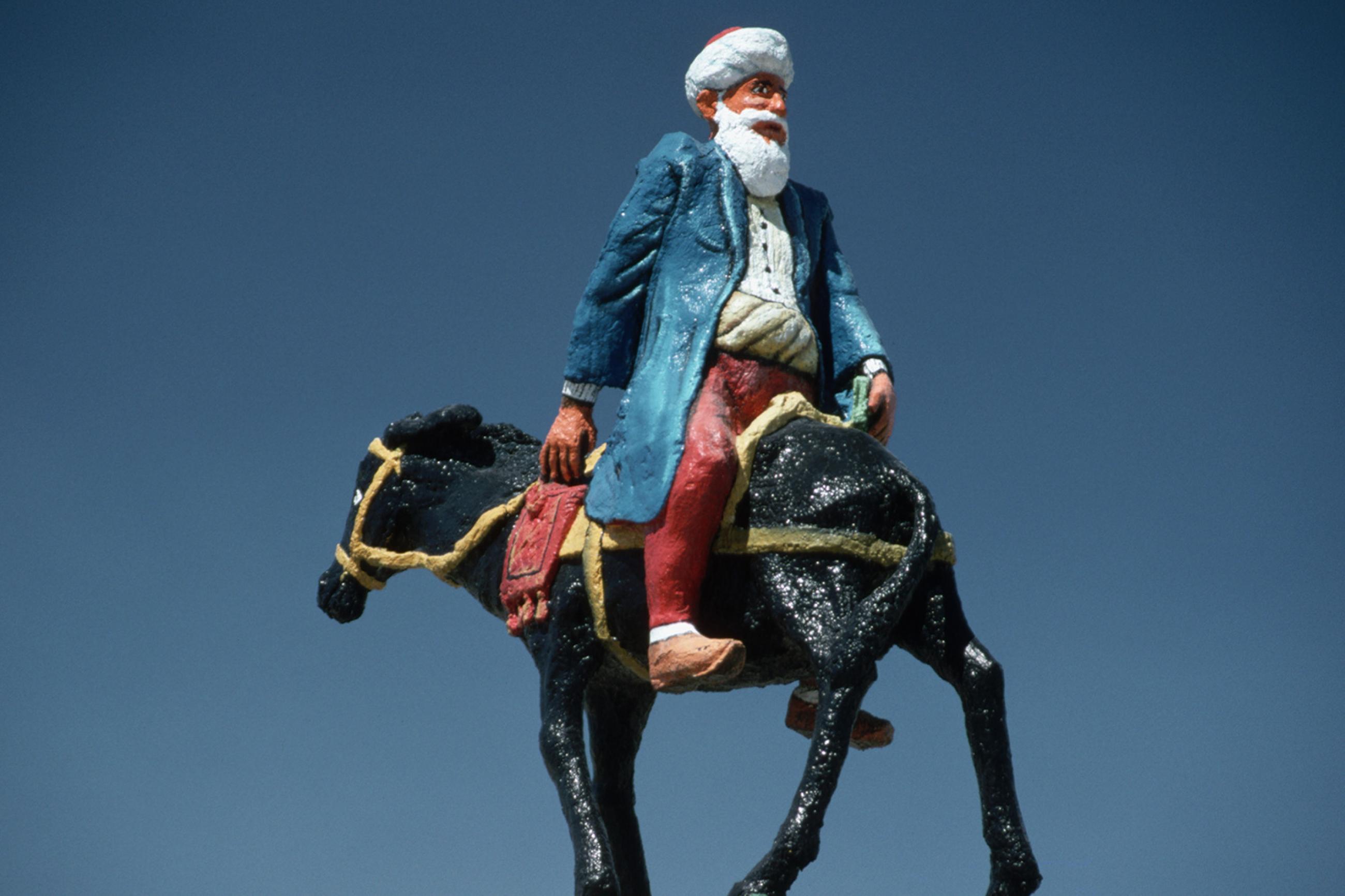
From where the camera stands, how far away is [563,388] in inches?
217

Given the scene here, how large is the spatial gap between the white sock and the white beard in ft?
4.52

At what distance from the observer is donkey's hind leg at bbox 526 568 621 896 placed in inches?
204

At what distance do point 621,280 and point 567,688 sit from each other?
119 cm

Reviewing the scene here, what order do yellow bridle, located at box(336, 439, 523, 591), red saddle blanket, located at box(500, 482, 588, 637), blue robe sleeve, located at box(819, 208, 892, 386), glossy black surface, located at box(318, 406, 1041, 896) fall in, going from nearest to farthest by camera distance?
glossy black surface, located at box(318, 406, 1041, 896), red saddle blanket, located at box(500, 482, 588, 637), blue robe sleeve, located at box(819, 208, 892, 386), yellow bridle, located at box(336, 439, 523, 591)

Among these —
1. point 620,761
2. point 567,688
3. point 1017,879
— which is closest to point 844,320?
point 567,688

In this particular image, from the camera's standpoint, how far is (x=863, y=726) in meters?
5.41

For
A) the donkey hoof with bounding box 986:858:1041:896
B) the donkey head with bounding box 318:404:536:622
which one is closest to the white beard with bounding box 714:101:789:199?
the donkey head with bounding box 318:404:536:622

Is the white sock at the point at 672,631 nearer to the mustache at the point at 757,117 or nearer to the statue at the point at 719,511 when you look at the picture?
the statue at the point at 719,511

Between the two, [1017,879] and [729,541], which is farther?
[729,541]

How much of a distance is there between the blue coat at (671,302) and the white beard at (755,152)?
4 cm

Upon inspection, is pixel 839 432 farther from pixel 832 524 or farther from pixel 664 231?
pixel 664 231

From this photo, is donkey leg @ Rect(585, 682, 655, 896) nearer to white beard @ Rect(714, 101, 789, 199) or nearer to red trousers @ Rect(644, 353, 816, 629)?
red trousers @ Rect(644, 353, 816, 629)

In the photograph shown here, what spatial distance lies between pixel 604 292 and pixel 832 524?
1.05 meters

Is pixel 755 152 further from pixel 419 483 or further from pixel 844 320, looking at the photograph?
pixel 419 483
